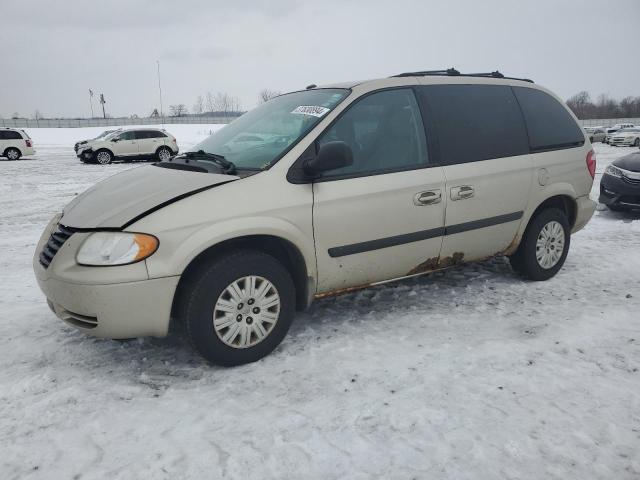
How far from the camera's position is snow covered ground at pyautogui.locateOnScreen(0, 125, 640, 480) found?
2.31 meters

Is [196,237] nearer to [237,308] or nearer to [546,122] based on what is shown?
[237,308]

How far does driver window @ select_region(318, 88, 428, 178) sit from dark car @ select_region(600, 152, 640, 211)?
17.8ft

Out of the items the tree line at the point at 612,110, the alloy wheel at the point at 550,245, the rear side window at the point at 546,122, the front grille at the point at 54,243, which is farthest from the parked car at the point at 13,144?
the tree line at the point at 612,110

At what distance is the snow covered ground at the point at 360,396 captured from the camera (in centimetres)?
231

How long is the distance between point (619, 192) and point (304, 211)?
21.3 ft

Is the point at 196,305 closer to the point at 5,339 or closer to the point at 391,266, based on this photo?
the point at 391,266

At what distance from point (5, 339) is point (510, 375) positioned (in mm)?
3456

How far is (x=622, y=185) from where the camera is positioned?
770 cm

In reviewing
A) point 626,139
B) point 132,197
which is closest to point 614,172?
point 132,197

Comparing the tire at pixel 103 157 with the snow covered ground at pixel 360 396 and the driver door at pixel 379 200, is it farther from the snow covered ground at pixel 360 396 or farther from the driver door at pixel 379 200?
the driver door at pixel 379 200

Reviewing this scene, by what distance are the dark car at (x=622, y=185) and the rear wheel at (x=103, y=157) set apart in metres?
18.8

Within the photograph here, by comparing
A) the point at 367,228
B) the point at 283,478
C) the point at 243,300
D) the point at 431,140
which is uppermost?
the point at 431,140

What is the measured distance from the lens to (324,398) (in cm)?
284

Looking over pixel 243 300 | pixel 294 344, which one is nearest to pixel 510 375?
pixel 294 344
